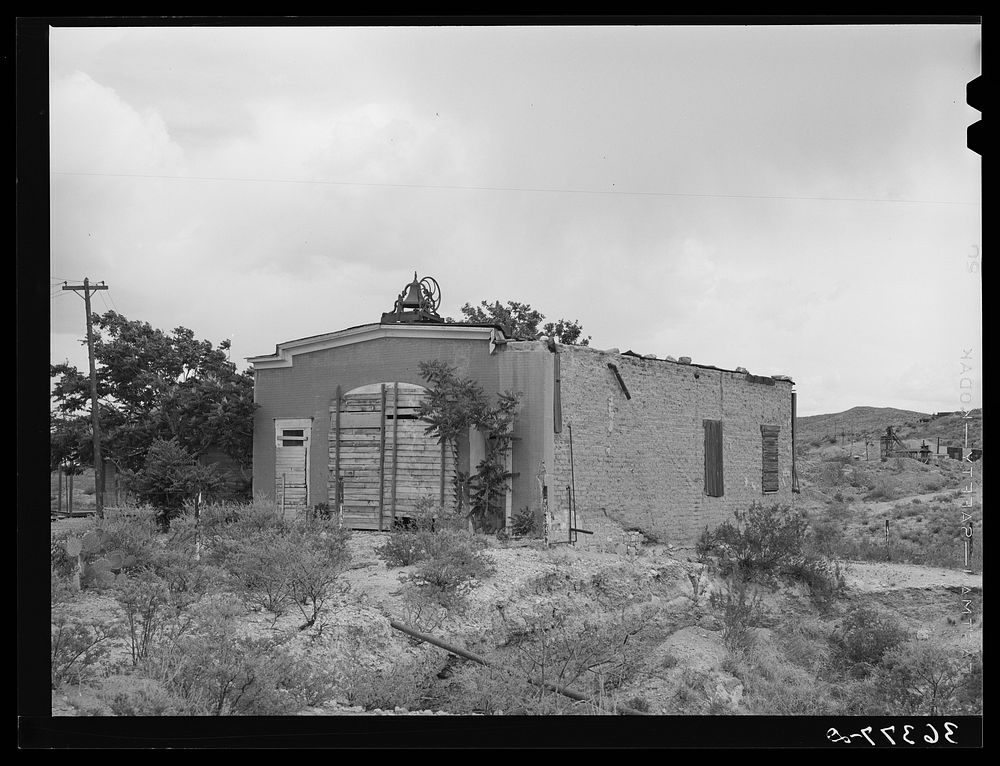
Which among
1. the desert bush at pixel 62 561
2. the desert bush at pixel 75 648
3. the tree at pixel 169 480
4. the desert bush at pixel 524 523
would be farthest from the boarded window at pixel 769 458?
the desert bush at pixel 75 648

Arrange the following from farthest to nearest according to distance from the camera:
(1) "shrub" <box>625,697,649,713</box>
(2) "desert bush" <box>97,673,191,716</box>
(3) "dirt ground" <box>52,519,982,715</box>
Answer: (3) "dirt ground" <box>52,519,982,715</box> < (1) "shrub" <box>625,697,649,713</box> < (2) "desert bush" <box>97,673,191,716</box>

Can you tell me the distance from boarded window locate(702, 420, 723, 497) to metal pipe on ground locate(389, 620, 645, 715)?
978cm

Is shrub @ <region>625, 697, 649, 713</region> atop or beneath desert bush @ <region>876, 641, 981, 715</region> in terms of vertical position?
atop

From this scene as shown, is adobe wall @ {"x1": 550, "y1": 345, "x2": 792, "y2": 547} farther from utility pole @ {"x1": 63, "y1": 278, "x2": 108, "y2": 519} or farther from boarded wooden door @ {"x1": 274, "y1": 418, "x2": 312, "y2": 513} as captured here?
utility pole @ {"x1": 63, "y1": 278, "x2": 108, "y2": 519}

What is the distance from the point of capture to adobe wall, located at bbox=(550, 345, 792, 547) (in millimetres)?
14242

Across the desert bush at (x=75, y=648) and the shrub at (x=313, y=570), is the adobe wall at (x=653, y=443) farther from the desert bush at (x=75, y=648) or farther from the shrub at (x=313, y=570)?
the desert bush at (x=75, y=648)

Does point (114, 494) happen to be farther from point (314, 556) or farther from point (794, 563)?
point (794, 563)

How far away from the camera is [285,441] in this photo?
608 inches

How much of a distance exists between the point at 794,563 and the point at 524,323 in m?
12.8

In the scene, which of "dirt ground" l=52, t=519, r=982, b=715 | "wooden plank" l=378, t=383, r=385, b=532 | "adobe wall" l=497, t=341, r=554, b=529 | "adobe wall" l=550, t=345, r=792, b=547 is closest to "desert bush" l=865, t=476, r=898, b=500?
"adobe wall" l=550, t=345, r=792, b=547

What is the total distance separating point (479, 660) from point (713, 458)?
10.4m

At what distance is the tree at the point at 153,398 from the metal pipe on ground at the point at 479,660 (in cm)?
790

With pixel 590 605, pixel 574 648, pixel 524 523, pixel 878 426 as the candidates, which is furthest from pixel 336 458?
pixel 878 426

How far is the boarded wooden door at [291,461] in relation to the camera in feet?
49.8
